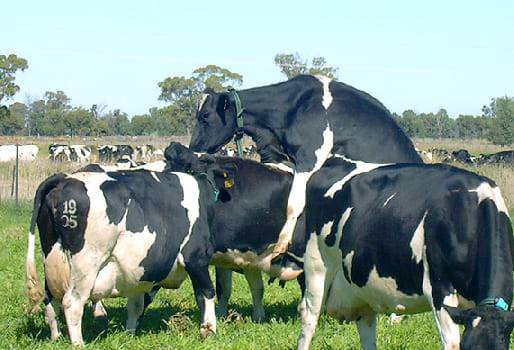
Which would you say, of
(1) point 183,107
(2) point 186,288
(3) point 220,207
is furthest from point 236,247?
(1) point 183,107

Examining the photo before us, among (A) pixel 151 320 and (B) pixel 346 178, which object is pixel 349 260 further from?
(A) pixel 151 320

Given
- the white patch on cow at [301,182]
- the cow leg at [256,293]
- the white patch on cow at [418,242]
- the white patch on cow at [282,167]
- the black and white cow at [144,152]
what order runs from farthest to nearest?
the black and white cow at [144,152] → the white patch on cow at [282,167] → the cow leg at [256,293] → the white patch on cow at [301,182] → the white patch on cow at [418,242]

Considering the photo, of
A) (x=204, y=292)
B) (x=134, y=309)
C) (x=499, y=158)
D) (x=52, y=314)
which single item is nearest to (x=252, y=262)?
(x=204, y=292)

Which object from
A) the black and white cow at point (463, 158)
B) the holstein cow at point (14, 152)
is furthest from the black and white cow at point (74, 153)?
the black and white cow at point (463, 158)

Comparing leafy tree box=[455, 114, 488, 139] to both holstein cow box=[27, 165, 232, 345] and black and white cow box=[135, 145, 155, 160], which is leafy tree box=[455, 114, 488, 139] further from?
holstein cow box=[27, 165, 232, 345]

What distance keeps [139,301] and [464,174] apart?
14.5 ft

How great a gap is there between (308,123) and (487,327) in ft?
14.2

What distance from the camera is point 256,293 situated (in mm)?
10352

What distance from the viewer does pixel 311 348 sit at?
794cm

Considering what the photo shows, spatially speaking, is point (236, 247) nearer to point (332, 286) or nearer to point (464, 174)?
point (332, 286)

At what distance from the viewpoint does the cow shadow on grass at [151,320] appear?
8883mm

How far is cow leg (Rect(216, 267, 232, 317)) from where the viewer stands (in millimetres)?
10584

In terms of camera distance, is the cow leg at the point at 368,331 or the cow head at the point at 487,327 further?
the cow leg at the point at 368,331

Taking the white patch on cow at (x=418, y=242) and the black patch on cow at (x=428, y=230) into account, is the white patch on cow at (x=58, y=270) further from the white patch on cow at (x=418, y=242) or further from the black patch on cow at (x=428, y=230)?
the white patch on cow at (x=418, y=242)
